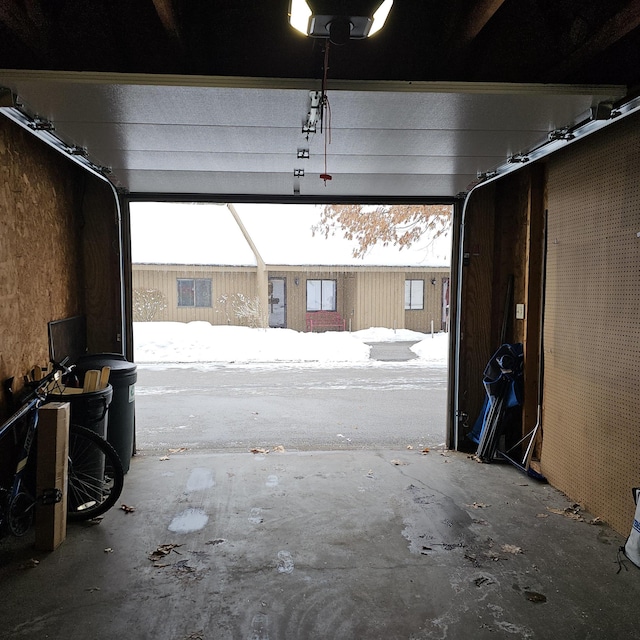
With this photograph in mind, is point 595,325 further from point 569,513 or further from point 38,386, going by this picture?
point 38,386

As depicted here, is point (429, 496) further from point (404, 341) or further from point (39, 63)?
point (404, 341)

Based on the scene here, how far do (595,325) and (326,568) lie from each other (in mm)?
2611

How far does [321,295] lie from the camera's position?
18828 millimetres

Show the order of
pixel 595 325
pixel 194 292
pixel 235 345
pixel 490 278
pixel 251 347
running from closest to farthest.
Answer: pixel 595 325
pixel 490 278
pixel 251 347
pixel 235 345
pixel 194 292

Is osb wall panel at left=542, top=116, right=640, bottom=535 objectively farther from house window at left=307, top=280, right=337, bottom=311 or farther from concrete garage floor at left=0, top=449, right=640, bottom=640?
house window at left=307, top=280, right=337, bottom=311

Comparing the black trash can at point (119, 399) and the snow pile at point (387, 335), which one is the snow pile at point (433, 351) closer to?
the snow pile at point (387, 335)

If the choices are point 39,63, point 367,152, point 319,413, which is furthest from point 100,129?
point 319,413

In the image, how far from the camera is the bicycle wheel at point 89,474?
11.7 ft

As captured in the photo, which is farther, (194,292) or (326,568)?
(194,292)

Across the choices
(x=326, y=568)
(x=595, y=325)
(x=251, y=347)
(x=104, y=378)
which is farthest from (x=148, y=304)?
(x=595, y=325)

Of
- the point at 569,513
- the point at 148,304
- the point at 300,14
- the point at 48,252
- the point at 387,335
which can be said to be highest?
the point at 300,14

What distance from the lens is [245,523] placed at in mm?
3520

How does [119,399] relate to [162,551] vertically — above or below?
above

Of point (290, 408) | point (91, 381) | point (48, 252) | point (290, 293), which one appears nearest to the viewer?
point (91, 381)
